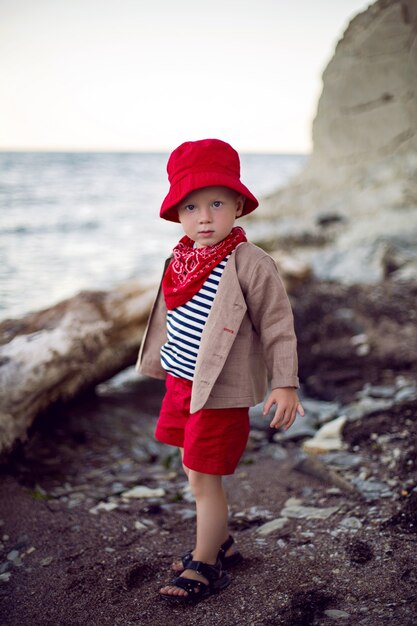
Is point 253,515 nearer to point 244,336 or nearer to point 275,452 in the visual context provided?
point 275,452

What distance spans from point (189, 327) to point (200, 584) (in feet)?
3.63

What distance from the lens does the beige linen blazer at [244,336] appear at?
235cm

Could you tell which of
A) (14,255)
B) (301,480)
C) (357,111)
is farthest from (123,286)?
(14,255)

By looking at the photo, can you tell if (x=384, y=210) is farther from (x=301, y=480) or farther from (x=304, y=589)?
(x=304, y=589)

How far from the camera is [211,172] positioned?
232 centimetres

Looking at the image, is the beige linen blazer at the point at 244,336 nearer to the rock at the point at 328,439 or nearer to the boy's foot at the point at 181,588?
the boy's foot at the point at 181,588

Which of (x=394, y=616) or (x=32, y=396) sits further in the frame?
(x=32, y=396)

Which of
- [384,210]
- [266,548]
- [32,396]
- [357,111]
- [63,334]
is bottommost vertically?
[266,548]

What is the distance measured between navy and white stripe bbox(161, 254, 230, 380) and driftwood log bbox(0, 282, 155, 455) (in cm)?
163

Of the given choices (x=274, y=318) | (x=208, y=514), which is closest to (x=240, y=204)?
(x=274, y=318)

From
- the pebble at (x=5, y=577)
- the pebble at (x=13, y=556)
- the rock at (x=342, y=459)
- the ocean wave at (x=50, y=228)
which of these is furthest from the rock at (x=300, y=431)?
the ocean wave at (x=50, y=228)

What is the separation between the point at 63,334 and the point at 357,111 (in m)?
7.99

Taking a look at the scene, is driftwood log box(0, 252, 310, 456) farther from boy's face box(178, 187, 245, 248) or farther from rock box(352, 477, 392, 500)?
rock box(352, 477, 392, 500)

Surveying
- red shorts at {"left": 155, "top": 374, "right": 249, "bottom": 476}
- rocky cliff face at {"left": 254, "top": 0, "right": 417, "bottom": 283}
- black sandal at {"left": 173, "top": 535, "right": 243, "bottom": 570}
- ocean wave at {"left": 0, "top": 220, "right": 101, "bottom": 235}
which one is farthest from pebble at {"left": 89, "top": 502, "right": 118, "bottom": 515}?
ocean wave at {"left": 0, "top": 220, "right": 101, "bottom": 235}
